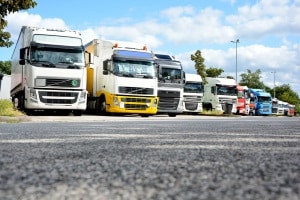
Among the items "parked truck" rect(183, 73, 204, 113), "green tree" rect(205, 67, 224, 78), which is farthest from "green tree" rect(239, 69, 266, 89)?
"parked truck" rect(183, 73, 204, 113)

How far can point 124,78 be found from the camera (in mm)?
21031

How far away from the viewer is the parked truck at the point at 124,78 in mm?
20969

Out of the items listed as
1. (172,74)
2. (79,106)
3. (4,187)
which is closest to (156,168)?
(4,187)

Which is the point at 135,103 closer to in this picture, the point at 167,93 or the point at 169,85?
the point at 167,93

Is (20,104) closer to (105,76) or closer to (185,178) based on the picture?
(105,76)

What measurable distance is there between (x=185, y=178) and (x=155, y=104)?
1976cm

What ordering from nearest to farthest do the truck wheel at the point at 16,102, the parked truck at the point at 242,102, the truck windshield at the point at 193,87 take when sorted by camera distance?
the truck wheel at the point at 16,102
the truck windshield at the point at 193,87
the parked truck at the point at 242,102

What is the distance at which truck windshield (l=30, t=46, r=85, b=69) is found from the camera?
60.4ft

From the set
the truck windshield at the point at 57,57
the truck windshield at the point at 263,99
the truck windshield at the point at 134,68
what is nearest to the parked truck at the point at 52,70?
the truck windshield at the point at 57,57

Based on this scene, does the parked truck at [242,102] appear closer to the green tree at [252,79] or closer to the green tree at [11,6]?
the green tree at [11,6]

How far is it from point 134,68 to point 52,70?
161 inches

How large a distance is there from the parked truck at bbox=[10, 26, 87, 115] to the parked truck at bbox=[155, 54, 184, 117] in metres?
5.54

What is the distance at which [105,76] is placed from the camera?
2161cm

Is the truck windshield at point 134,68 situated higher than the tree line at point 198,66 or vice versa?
the tree line at point 198,66
